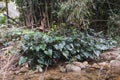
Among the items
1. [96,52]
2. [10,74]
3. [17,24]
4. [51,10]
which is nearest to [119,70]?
[96,52]

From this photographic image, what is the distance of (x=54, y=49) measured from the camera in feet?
14.6

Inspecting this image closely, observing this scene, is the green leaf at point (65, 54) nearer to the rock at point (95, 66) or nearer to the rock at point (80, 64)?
the rock at point (80, 64)

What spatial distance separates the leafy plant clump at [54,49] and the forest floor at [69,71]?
0.14m

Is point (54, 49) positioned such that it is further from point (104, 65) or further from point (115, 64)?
point (115, 64)

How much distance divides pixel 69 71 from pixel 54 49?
1.53 feet

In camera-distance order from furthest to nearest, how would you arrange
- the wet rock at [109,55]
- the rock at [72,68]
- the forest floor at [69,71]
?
the wet rock at [109,55] < the rock at [72,68] < the forest floor at [69,71]

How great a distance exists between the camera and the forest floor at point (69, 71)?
4055 mm

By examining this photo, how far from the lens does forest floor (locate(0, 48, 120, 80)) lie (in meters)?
4.05

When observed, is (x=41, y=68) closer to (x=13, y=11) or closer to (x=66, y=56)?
(x=66, y=56)

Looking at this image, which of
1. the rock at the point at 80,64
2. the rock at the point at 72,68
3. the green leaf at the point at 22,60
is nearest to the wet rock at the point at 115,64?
the rock at the point at 80,64

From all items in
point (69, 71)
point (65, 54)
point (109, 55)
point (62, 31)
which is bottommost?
point (69, 71)

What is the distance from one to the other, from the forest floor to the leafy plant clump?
14 centimetres

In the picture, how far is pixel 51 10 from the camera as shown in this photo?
5969 millimetres

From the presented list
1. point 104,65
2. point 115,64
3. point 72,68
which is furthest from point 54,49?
point 115,64
